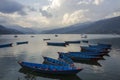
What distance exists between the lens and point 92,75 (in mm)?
50188

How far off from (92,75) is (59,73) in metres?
8.60

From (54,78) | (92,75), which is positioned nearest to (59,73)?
(54,78)

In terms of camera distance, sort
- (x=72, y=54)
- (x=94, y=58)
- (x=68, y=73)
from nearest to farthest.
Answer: (x=68, y=73) → (x=94, y=58) → (x=72, y=54)

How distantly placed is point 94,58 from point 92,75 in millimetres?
19759

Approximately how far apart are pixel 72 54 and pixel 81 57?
4725 millimetres

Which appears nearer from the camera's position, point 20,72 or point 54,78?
point 54,78

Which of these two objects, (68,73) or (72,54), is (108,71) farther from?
(72,54)

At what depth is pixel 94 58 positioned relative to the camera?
69438 mm

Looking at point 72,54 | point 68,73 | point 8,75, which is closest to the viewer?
point 68,73

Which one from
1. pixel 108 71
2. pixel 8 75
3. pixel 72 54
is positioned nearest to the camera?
pixel 8 75

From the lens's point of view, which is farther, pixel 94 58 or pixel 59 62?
pixel 94 58

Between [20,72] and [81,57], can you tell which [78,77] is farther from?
[81,57]

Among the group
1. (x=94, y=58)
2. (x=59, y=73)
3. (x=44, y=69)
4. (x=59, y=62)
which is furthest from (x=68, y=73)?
(x=94, y=58)

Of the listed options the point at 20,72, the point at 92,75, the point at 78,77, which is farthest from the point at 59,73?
A: the point at 20,72
